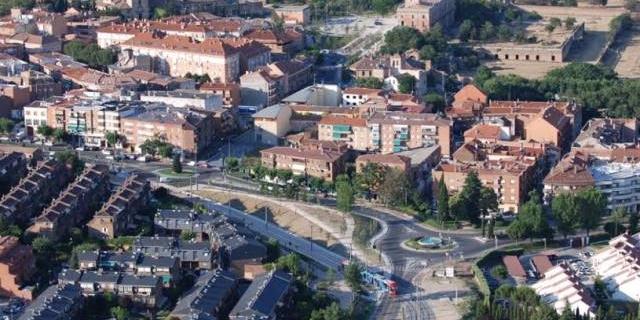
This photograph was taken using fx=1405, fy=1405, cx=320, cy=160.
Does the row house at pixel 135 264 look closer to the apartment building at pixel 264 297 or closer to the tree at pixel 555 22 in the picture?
the apartment building at pixel 264 297

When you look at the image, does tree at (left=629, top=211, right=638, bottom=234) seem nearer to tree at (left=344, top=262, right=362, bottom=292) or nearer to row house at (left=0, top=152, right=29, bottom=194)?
tree at (left=344, top=262, right=362, bottom=292)

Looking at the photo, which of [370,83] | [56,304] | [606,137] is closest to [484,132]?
[606,137]

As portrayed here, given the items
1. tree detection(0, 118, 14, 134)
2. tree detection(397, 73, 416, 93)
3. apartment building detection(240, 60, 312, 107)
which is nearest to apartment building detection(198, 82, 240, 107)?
apartment building detection(240, 60, 312, 107)

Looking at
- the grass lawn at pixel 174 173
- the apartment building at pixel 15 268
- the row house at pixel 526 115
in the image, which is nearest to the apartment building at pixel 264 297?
the apartment building at pixel 15 268

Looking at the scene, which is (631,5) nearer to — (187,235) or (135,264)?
(187,235)

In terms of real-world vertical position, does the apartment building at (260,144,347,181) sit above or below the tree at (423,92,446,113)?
below
